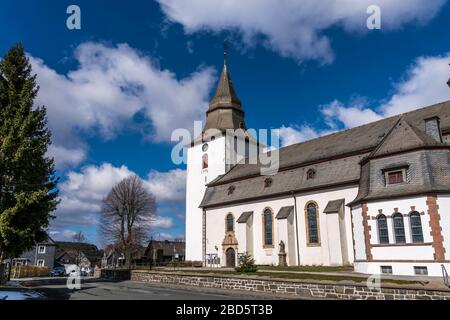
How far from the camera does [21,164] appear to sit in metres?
21.5

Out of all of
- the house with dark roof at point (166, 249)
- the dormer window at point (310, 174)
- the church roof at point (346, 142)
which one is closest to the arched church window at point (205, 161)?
the church roof at point (346, 142)

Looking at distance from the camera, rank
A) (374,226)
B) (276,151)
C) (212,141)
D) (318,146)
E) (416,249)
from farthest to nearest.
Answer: (212,141) → (276,151) → (318,146) → (374,226) → (416,249)

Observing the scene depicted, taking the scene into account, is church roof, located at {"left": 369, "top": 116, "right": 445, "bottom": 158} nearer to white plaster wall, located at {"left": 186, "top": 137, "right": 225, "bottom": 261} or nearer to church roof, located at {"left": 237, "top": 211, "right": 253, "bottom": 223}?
church roof, located at {"left": 237, "top": 211, "right": 253, "bottom": 223}

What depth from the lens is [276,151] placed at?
43.6m

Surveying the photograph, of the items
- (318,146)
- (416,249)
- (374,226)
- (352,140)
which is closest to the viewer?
(416,249)

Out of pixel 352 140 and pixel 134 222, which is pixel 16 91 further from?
pixel 134 222

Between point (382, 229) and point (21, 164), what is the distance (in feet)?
74.4

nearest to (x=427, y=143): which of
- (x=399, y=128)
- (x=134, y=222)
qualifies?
(x=399, y=128)

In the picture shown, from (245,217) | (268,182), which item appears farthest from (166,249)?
(268,182)

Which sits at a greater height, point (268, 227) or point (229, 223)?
point (229, 223)

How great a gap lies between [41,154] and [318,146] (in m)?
25.5

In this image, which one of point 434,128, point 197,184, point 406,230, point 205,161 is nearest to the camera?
point 406,230

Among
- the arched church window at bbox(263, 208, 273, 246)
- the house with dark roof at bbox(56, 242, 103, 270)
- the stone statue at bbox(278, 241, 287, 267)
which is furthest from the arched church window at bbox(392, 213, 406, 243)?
the house with dark roof at bbox(56, 242, 103, 270)

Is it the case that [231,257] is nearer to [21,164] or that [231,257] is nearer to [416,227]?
[416,227]
